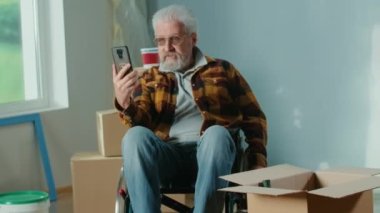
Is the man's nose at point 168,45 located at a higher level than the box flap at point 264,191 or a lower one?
higher

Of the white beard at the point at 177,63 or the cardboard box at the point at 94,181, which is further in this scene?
the cardboard box at the point at 94,181

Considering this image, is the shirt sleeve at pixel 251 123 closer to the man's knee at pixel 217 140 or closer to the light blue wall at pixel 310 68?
the man's knee at pixel 217 140

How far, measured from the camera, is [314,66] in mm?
3367

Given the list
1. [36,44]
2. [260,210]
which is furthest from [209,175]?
[36,44]

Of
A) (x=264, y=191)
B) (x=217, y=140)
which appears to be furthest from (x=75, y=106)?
(x=264, y=191)

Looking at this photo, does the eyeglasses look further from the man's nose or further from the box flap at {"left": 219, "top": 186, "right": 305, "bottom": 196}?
the box flap at {"left": 219, "top": 186, "right": 305, "bottom": 196}

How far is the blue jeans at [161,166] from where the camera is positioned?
2.21 meters

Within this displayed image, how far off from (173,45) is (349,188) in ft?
3.46

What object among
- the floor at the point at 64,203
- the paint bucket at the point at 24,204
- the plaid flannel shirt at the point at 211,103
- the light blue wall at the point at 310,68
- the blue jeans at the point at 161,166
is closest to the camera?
the blue jeans at the point at 161,166

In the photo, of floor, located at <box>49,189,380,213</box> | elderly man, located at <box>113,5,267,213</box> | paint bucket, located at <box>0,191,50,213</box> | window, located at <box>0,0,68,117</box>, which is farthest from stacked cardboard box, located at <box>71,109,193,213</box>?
window, located at <box>0,0,68,117</box>

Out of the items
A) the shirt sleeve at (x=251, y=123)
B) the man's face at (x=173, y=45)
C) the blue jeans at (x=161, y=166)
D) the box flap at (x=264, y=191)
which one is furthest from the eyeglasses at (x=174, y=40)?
the box flap at (x=264, y=191)

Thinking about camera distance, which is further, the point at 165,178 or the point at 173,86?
the point at 173,86

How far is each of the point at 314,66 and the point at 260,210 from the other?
1.65 m

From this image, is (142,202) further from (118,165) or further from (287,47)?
(287,47)
